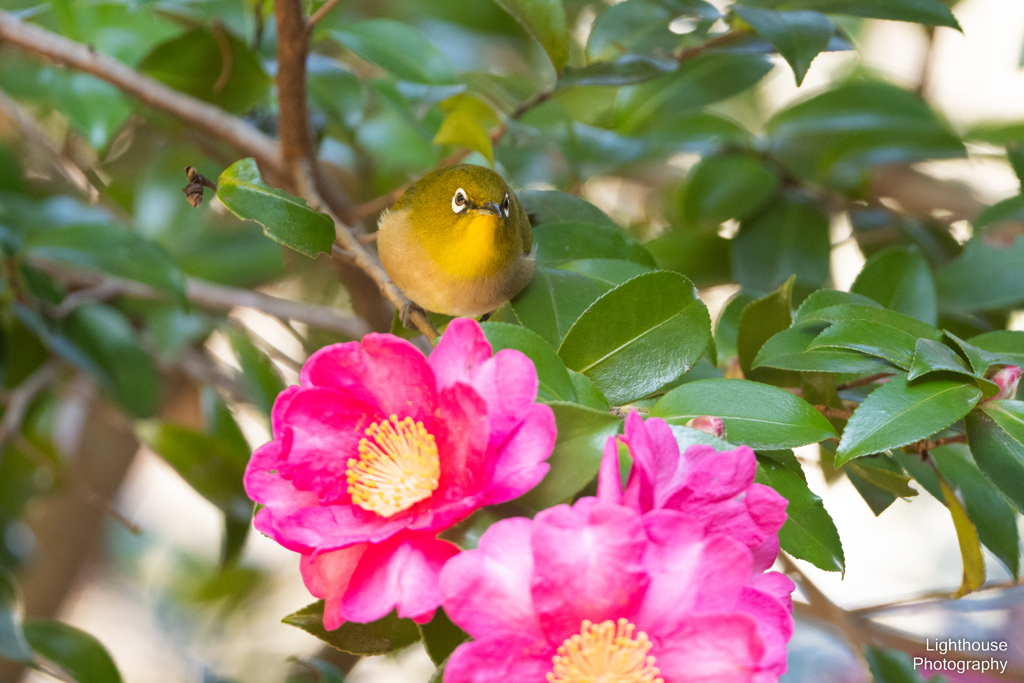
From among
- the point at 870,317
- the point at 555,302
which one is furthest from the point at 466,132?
the point at 870,317

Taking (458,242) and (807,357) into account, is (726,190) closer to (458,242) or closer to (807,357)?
(458,242)

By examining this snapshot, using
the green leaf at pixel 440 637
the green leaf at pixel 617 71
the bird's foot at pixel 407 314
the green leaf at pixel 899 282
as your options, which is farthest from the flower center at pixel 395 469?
the green leaf at pixel 899 282

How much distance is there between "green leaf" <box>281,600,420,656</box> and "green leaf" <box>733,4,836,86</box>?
66cm

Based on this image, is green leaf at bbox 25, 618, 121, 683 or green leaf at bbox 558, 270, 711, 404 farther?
green leaf at bbox 25, 618, 121, 683

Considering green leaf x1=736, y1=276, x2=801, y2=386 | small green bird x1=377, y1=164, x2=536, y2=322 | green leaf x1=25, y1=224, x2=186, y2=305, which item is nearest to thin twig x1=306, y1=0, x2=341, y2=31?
small green bird x1=377, y1=164, x2=536, y2=322

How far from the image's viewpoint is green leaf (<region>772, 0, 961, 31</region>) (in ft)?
2.89

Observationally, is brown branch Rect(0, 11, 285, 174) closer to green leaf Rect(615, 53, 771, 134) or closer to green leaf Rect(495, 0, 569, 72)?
green leaf Rect(495, 0, 569, 72)

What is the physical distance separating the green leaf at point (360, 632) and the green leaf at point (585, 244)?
419 mm

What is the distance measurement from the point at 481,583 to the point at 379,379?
168 mm

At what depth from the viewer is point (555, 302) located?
788 mm

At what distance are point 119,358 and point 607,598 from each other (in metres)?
1.23

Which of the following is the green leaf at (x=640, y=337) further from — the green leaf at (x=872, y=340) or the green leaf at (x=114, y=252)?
the green leaf at (x=114, y=252)

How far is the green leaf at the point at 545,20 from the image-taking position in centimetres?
82

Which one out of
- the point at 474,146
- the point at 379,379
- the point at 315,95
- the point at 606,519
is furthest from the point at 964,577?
the point at 315,95
